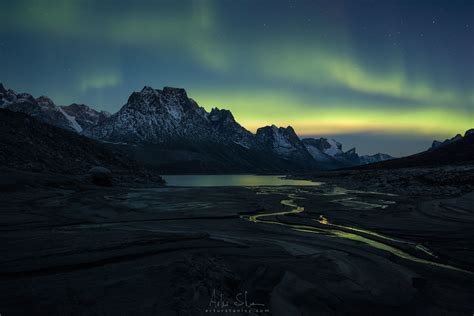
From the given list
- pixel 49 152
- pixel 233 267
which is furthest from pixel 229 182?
pixel 233 267

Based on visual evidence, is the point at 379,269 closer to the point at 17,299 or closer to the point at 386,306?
the point at 386,306

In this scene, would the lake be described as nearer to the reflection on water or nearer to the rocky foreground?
the reflection on water

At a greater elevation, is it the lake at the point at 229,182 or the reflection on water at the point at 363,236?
the reflection on water at the point at 363,236

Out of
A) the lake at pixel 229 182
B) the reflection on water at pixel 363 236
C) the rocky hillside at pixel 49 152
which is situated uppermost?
the rocky hillside at pixel 49 152

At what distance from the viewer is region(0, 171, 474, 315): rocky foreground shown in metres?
7.82

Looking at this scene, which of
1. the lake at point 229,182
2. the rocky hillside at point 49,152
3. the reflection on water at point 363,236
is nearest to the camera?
the reflection on water at point 363,236

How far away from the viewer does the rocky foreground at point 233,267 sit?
25.7 feet

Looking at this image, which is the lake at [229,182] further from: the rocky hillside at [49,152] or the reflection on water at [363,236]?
the reflection on water at [363,236]

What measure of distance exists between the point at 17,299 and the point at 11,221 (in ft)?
40.4

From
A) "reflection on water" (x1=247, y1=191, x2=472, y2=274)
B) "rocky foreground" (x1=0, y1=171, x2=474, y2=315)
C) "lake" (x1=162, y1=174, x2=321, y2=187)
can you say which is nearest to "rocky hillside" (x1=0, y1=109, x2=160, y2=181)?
"lake" (x1=162, y1=174, x2=321, y2=187)

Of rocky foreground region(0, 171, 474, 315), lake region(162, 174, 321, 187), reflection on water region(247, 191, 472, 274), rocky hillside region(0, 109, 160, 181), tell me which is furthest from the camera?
lake region(162, 174, 321, 187)

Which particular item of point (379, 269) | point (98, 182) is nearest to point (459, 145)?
point (98, 182)

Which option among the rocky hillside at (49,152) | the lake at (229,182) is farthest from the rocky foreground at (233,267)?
the lake at (229,182)

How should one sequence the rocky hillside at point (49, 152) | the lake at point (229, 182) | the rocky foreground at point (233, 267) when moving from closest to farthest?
the rocky foreground at point (233, 267) → the rocky hillside at point (49, 152) → the lake at point (229, 182)
